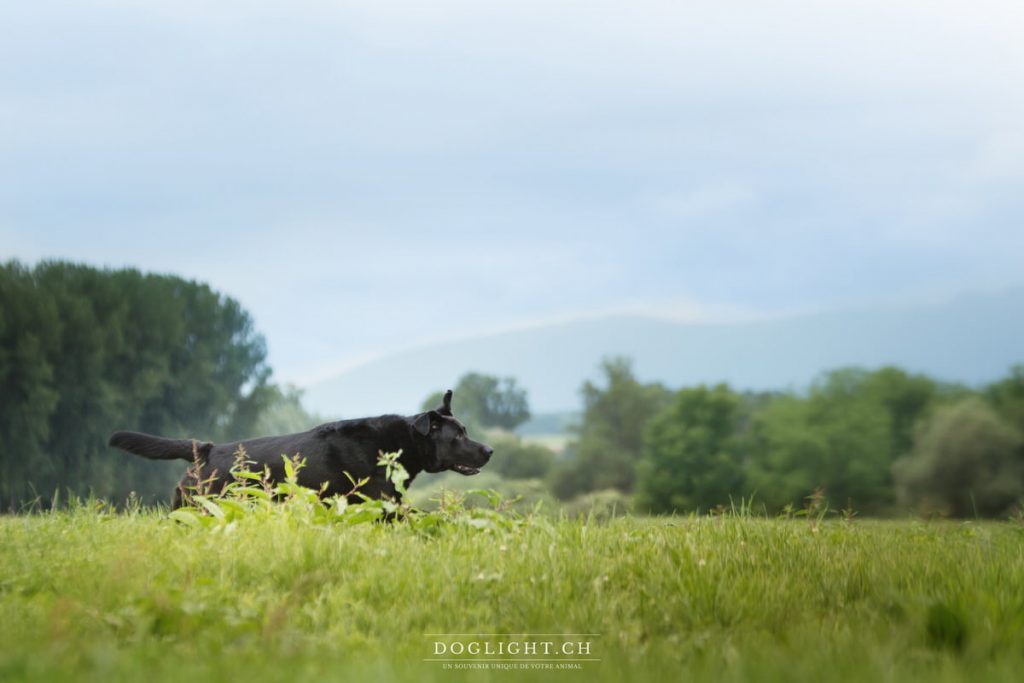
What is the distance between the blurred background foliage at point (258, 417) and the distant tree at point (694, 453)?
0.24ft

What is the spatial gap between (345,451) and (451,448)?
3.54 ft

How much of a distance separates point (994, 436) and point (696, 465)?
15438 mm

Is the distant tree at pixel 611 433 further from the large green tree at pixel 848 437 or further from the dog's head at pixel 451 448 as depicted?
the dog's head at pixel 451 448

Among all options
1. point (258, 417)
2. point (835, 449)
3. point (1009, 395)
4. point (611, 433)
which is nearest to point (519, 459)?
point (611, 433)

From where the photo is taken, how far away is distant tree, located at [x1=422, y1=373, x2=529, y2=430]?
185 feet

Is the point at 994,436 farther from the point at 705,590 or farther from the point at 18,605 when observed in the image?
the point at 18,605

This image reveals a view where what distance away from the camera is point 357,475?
8.39 metres

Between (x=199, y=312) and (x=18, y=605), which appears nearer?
(x=18, y=605)

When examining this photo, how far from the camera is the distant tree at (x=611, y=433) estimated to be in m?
46.6

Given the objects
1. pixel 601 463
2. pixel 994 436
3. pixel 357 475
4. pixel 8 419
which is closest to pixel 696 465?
pixel 601 463

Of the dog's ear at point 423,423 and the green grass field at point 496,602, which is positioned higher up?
the dog's ear at point 423,423

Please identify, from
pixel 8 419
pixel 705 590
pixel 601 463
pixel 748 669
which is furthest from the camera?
pixel 601 463

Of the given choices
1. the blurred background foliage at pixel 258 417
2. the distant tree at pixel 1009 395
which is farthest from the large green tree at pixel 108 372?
the distant tree at pixel 1009 395

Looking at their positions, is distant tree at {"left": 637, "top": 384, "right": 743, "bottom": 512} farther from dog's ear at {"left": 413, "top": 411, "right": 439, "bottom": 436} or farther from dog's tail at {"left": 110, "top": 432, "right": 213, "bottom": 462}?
dog's tail at {"left": 110, "top": 432, "right": 213, "bottom": 462}
